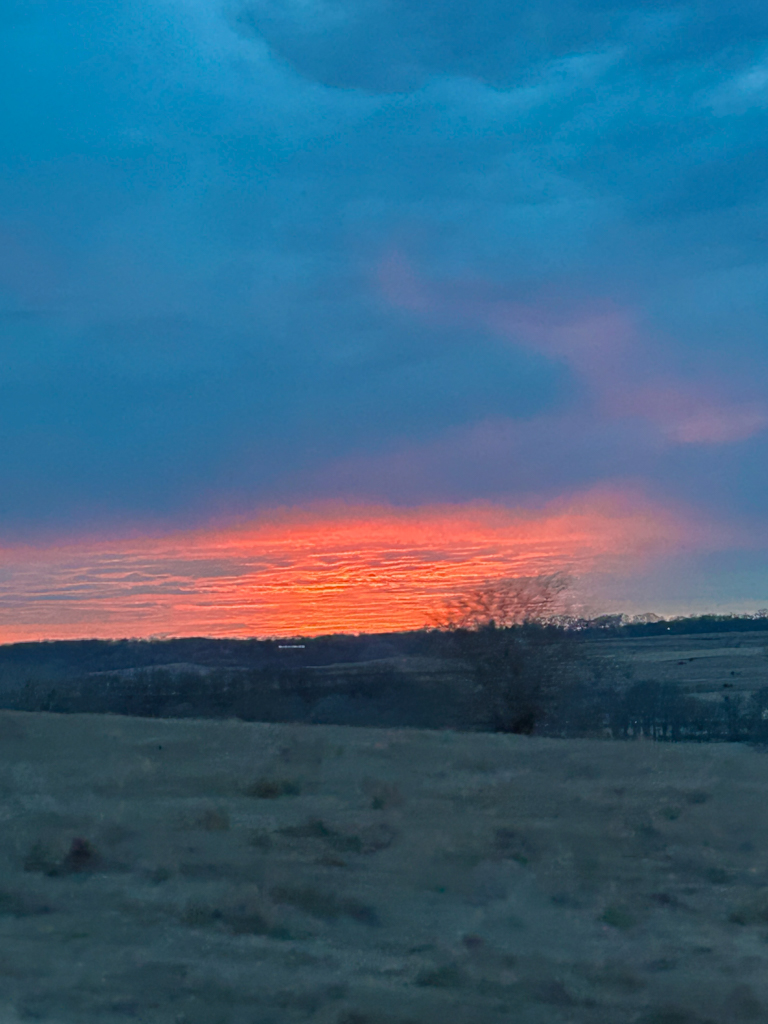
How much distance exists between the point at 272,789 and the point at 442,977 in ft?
34.5

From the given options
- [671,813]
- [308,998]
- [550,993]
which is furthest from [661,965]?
[671,813]

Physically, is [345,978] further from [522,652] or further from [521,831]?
[522,652]

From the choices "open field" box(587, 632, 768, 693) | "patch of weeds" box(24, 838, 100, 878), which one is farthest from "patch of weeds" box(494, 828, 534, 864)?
"open field" box(587, 632, 768, 693)

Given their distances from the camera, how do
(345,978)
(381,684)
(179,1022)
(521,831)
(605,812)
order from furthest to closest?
(381,684) < (605,812) < (521,831) < (345,978) < (179,1022)

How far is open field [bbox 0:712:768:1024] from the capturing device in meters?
7.67

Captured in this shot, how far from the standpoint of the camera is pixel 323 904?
10.7 m

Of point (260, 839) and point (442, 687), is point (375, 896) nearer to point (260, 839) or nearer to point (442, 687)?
point (260, 839)

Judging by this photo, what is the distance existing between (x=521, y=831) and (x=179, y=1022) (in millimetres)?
8545

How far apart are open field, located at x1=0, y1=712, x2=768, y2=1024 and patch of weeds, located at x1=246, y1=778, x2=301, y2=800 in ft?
0.30

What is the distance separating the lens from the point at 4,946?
29.3 ft

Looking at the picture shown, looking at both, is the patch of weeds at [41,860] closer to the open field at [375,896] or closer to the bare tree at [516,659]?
the open field at [375,896]

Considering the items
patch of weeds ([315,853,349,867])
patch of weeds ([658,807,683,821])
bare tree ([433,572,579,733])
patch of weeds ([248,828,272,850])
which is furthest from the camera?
bare tree ([433,572,579,733])

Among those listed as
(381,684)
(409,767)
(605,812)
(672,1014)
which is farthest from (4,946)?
(381,684)

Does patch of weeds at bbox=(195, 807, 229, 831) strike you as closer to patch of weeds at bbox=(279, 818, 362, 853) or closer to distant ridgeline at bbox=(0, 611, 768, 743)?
patch of weeds at bbox=(279, 818, 362, 853)
